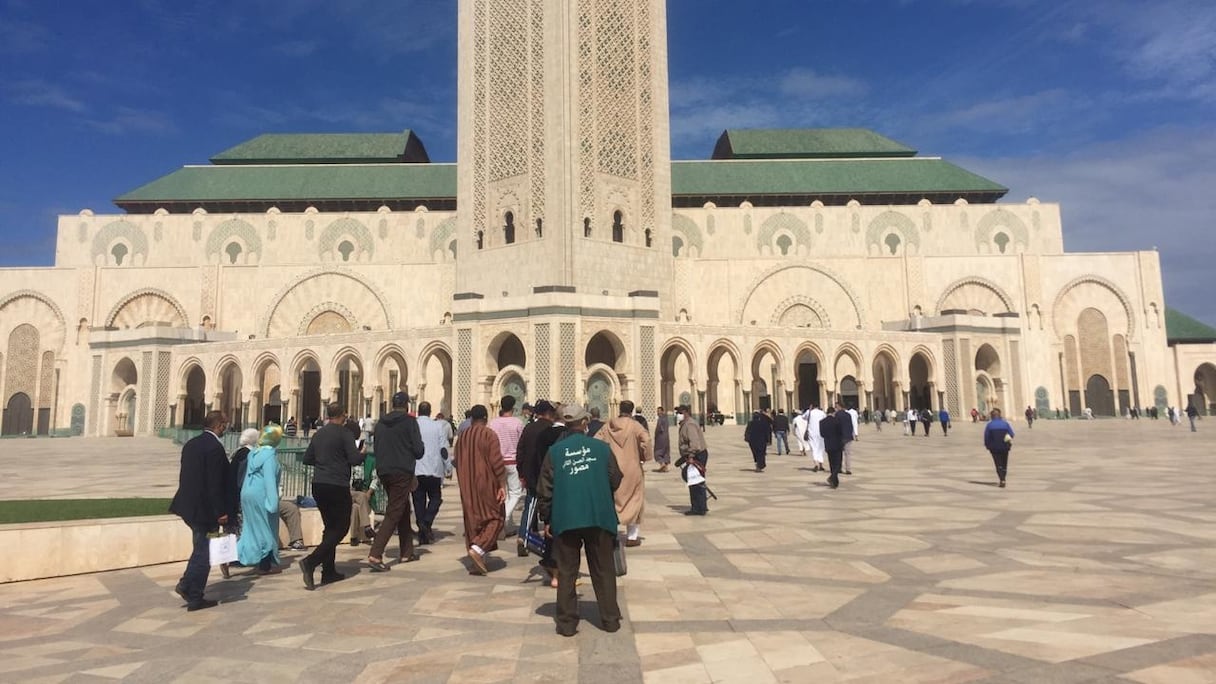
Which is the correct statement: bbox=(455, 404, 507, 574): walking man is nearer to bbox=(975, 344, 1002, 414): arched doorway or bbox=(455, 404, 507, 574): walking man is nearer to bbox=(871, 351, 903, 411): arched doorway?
bbox=(871, 351, 903, 411): arched doorway

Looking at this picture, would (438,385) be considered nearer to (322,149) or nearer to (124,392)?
(124,392)

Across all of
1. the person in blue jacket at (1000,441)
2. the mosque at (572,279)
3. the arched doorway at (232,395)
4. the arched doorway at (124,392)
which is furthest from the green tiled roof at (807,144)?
the person in blue jacket at (1000,441)

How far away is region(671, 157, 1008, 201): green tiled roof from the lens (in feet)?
145

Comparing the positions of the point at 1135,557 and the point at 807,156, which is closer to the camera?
the point at 1135,557

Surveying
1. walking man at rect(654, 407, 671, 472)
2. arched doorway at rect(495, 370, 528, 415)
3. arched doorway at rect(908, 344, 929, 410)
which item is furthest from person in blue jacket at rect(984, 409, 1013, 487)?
arched doorway at rect(908, 344, 929, 410)

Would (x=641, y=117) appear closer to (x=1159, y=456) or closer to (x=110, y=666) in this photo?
(x=1159, y=456)

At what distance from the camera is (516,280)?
31344mm

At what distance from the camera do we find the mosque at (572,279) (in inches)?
1205

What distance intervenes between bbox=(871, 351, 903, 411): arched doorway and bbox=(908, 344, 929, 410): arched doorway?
3.47ft

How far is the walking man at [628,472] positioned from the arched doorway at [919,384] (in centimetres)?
3493

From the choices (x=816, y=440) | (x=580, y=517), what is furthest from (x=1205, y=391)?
(x=580, y=517)

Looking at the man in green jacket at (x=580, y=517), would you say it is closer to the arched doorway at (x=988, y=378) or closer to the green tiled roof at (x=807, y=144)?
the arched doorway at (x=988, y=378)

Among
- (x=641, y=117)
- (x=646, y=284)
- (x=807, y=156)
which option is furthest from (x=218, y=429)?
(x=807, y=156)

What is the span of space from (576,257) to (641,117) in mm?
7751
